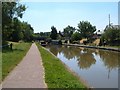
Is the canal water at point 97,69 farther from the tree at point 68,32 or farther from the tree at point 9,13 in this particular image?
the tree at point 68,32

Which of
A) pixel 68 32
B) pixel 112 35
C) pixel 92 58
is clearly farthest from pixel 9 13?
pixel 68 32

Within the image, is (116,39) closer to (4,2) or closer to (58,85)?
(4,2)

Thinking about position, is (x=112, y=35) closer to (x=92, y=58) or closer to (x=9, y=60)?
(x=92, y=58)

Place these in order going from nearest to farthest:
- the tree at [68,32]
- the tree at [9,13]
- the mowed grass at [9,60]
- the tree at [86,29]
Result: the mowed grass at [9,60], the tree at [9,13], the tree at [86,29], the tree at [68,32]

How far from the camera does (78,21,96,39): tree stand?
126375 millimetres

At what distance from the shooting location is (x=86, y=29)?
12731 centimetres

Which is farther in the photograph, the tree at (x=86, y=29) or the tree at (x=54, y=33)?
the tree at (x=54, y=33)

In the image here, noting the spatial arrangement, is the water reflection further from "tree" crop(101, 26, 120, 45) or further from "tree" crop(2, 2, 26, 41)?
"tree" crop(101, 26, 120, 45)

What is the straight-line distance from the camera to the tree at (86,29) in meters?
126

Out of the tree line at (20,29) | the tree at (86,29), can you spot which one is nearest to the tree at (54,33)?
the tree line at (20,29)

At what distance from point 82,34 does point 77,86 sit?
11591cm

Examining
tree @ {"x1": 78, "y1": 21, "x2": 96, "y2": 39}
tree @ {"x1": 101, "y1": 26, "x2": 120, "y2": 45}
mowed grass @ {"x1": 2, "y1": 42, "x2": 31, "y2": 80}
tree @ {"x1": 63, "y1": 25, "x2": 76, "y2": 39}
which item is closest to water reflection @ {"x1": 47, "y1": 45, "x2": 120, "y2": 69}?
mowed grass @ {"x1": 2, "y1": 42, "x2": 31, "y2": 80}

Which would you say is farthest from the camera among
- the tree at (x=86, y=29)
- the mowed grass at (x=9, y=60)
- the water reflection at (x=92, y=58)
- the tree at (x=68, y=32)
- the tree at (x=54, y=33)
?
the tree at (x=68, y=32)

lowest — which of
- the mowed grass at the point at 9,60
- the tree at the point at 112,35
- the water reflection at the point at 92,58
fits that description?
the water reflection at the point at 92,58
